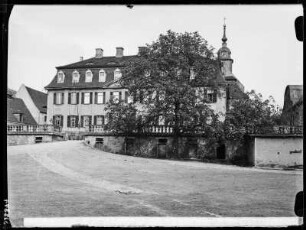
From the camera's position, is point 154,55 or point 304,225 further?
point 154,55

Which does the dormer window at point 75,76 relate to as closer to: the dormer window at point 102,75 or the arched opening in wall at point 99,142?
the dormer window at point 102,75

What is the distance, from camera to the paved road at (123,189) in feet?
23.9

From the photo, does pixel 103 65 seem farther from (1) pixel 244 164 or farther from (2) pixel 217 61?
(1) pixel 244 164

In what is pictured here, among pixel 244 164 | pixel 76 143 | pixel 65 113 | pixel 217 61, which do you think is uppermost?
pixel 217 61

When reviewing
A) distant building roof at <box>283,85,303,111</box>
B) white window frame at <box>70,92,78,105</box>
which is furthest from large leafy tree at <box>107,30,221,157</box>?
distant building roof at <box>283,85,303,111</box>

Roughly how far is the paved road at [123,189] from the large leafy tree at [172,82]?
15.1 feet

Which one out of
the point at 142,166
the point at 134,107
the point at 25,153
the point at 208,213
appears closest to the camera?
the point at 208,213

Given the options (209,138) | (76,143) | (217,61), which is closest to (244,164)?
(209,138)

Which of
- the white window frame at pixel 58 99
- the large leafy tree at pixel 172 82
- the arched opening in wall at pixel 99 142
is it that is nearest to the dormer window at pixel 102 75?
the large leafy tree at pixel 172 82

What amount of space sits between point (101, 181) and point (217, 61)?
14.3 metres

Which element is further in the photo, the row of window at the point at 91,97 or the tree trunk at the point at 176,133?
the tree trunk at the point at 176,133

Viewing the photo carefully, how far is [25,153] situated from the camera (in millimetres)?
16609

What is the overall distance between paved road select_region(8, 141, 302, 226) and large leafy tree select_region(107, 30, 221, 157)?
4591 millimetres

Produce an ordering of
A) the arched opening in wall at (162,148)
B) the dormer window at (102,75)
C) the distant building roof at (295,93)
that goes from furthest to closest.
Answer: the arched opening in wall at (162,148), the dormer window at (102,75), the distant building roof at (295,93)
